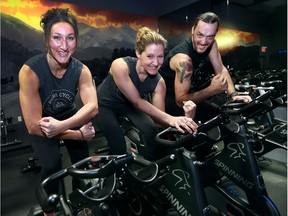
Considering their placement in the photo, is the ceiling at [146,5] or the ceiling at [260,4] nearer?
the ceiling at [260,4]

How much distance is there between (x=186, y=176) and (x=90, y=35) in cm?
394

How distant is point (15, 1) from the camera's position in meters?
3.94

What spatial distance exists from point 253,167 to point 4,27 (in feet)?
13.8

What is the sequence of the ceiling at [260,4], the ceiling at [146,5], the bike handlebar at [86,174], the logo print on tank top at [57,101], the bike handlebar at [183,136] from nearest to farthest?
1. the bike handlebar at [86,174]
2. the bike handlebar at [183,136]
3. the logo print on tank top at [57,101]
4. the ceiling at [260,4]
5. the ceiling at [146,5]

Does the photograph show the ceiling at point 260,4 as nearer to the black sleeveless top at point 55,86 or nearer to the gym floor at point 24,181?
the gym floor at point 24,181

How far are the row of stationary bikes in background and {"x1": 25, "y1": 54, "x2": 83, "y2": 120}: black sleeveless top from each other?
49cm

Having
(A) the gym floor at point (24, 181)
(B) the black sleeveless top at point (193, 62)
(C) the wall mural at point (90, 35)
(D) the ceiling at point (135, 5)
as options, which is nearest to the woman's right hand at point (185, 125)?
(B) the black sleeveless top at point (193, 62)

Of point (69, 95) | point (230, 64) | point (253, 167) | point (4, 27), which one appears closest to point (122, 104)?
point (69, 95)

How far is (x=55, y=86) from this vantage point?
1456 mm

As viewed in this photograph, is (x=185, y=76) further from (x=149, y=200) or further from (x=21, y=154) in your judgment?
(x=21, y=154)

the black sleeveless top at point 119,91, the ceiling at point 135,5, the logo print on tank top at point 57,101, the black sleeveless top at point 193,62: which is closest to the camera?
the logo print on tank top at point 57,101

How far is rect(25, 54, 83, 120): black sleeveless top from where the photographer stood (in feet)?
4.57

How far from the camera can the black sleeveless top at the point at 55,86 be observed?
4.57ft

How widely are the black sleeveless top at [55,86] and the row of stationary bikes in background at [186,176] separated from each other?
493 mm
